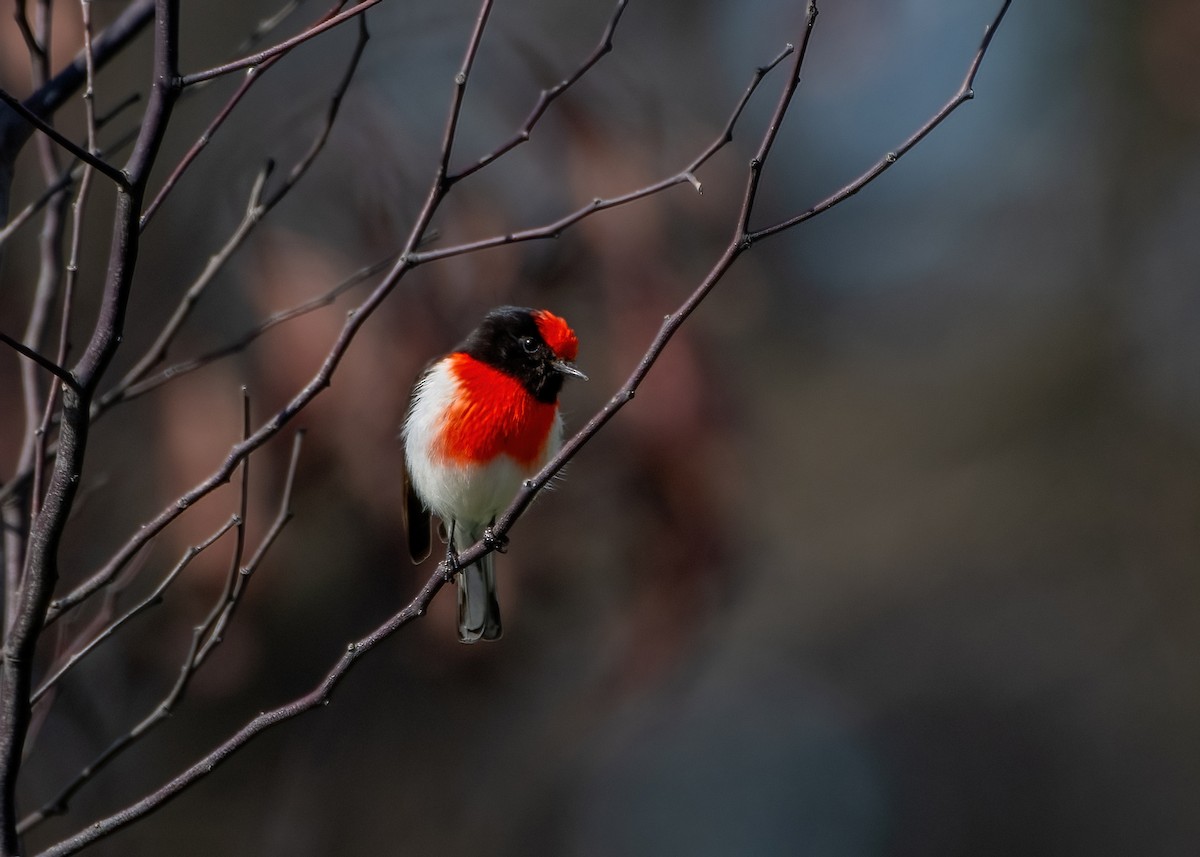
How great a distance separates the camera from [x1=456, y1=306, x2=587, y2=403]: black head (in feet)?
13.6

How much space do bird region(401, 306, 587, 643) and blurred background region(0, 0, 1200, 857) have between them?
0.53m

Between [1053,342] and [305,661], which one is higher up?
[1053,342]

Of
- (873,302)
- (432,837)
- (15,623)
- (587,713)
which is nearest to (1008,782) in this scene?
(873,302)

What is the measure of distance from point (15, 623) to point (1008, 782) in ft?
41.6

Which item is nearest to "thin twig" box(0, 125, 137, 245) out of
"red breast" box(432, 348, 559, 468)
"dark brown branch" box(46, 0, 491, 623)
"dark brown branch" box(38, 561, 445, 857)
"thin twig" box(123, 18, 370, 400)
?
"thin twig" box(123, 18, 370, 400)

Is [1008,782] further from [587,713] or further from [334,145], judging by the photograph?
[334,145]

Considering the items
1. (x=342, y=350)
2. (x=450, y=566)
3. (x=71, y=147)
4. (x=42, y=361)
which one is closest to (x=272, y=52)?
(x=71, y=147)

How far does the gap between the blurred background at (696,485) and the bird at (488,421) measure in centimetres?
53

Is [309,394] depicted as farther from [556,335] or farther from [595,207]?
[556,335]

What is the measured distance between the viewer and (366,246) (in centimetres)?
493

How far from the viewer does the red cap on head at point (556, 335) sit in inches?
163

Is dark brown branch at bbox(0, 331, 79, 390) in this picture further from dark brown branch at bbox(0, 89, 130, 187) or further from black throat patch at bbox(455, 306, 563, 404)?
black throat patch at bbox(455, 306, 563, 404)

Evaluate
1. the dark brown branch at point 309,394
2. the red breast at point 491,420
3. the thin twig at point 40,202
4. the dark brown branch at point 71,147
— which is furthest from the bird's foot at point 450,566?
the thin twig at point 40,202

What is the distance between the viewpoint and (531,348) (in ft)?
13.7
